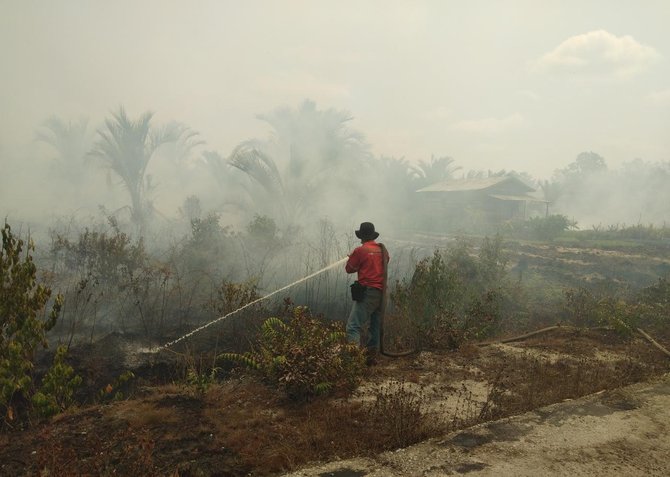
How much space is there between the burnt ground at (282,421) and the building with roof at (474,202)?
822 inches

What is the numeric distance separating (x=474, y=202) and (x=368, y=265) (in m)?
24.1

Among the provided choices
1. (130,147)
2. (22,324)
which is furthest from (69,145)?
(22,324)

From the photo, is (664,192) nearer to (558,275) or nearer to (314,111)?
(558,275)

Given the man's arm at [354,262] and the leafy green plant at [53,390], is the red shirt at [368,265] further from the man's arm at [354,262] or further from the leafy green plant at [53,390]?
the leafy green plant at [53,390]

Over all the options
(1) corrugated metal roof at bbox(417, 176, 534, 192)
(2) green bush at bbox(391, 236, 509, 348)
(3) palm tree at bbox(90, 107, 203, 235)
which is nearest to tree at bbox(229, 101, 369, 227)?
(3) palm tree at bbox(90, 107, 203, 235)

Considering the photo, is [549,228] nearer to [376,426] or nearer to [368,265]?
[368,265]

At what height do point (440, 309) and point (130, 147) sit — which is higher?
point (130, 147)

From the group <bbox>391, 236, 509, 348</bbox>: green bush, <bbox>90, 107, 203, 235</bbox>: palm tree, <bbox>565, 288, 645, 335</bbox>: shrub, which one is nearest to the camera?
<bbox>391, 236, 509, 348</bbox>: green bush

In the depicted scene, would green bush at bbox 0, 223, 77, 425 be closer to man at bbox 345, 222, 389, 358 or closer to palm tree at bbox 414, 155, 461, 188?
man at bbox 345, 222, 389, 358

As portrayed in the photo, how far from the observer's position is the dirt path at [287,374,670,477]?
278cm

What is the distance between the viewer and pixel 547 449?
3041mm

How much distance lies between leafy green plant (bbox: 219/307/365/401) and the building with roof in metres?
21.5

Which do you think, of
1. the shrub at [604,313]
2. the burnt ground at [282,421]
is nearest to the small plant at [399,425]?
the burnt ground at [282,421]

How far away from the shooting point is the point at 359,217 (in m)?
22.0
